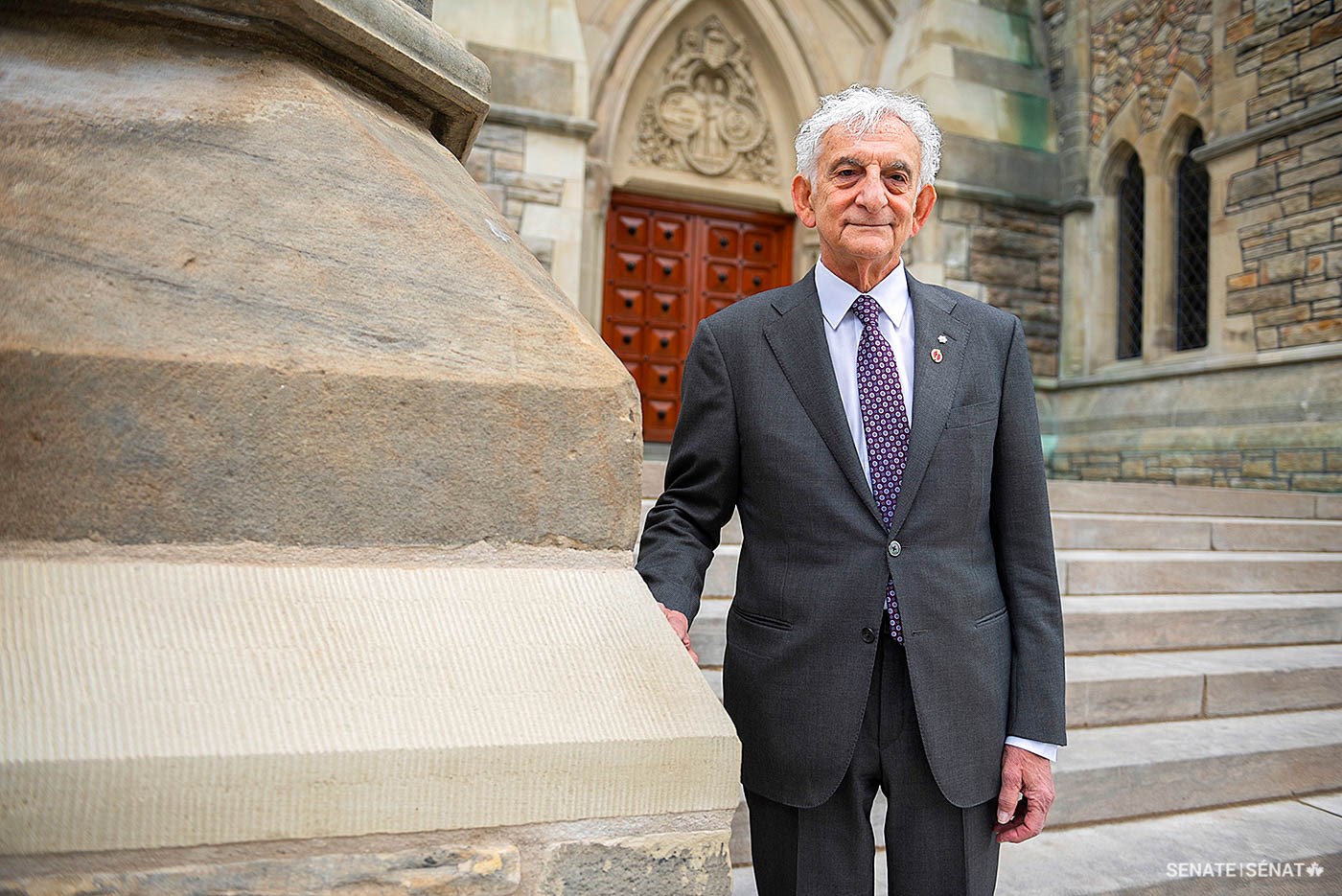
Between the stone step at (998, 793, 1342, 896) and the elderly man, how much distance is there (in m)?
0.83

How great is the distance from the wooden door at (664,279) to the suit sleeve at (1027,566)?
630 centimetres

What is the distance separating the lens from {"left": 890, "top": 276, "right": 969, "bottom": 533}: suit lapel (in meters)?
1.30

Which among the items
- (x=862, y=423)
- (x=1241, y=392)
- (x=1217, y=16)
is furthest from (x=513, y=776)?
(x=1217, y=16)

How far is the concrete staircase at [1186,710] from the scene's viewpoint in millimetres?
2135

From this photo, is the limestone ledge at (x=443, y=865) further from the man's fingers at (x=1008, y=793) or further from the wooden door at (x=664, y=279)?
the wooden door at (x=664, y=279)

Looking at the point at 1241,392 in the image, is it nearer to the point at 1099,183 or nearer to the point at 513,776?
the point at 1099,183

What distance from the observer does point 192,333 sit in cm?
99

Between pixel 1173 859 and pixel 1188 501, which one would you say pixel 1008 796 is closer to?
pixel 1173 859

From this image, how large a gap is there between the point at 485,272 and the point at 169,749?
26.7 inches

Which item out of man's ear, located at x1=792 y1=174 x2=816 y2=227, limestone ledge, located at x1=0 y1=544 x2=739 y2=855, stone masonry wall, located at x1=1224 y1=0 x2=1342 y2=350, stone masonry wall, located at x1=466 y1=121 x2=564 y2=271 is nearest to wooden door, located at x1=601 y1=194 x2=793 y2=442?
stone masonry wall, located at x1=466 y1=121 x2=564 y2=271

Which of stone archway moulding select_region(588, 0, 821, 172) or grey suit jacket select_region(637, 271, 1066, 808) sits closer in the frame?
grey suit jacket select_region(637, 271, 1066, 808)

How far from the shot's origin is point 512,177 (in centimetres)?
626

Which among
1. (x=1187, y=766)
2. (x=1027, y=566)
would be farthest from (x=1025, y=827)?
(x=1187, y=766)

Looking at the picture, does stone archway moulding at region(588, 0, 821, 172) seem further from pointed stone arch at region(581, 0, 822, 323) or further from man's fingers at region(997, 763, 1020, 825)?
man's fingers at region(997, 763, 1020, 825)
